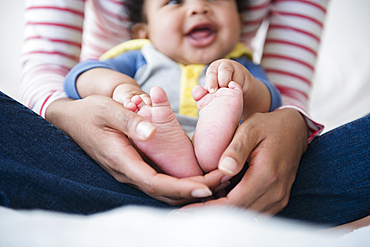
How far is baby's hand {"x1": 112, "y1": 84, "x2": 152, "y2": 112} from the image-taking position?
496mm

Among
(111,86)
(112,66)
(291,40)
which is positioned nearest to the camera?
(111,86)

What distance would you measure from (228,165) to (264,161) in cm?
11

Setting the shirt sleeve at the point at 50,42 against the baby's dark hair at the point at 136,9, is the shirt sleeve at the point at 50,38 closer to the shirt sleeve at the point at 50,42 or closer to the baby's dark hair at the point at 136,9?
the shirt sleeve at the point at 50,42

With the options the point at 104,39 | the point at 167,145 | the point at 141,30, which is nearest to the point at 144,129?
the point at 167,145

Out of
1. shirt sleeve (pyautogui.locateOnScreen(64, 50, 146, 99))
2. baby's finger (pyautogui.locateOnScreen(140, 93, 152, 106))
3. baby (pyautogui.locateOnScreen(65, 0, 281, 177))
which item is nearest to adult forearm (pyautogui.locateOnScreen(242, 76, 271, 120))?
baby (pyautogui.locateOnScreen(65, 0, 281, 177))

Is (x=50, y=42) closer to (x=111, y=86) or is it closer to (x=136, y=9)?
(x=136, y=9)

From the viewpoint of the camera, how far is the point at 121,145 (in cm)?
47

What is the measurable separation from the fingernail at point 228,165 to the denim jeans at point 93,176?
5.9 inches

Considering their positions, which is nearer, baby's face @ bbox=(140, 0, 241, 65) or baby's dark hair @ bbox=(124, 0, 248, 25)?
baby's face @ bbox=(140, 0, 241, 65)

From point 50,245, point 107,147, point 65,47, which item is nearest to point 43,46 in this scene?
point 65,47

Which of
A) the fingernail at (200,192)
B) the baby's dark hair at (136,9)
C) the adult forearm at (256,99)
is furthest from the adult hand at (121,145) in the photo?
the baby's dark hair at (136,9)

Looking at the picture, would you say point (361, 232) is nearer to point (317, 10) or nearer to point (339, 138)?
point (339, 138)

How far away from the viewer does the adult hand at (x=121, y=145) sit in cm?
42

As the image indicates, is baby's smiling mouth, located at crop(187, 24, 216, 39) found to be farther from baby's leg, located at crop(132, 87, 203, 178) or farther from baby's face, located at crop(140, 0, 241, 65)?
baby's leg, located at crop(132, 87, 203, 178)
